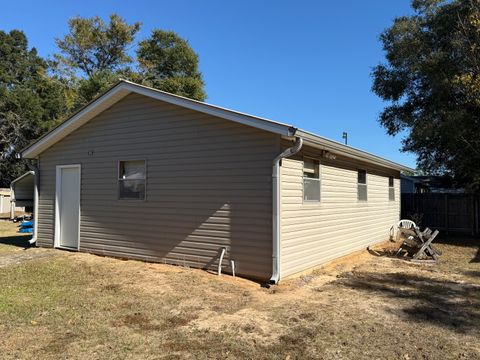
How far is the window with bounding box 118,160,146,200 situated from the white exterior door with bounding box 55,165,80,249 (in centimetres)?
158

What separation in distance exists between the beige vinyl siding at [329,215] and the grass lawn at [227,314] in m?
0.57

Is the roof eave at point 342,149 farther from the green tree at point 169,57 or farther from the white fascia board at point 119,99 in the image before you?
the green tree at point 169,57

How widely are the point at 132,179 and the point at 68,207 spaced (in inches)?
98.9

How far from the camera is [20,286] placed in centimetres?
702

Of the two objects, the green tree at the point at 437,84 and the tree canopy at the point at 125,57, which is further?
the tree canopy at the point at 125,57

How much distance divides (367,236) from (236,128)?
256 inches

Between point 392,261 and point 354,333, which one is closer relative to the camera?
point 354,333

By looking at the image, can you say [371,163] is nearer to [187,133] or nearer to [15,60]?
[187,133]

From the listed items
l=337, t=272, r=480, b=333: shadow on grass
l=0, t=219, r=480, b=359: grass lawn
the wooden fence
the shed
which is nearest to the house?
l=0, t=219, r=480, b=359: grass lawn

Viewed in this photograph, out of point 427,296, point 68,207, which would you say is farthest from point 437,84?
point 68,207

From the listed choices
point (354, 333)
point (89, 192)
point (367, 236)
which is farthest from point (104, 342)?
point (367, 236)

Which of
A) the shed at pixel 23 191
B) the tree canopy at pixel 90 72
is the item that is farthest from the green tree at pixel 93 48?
the shed at pixel 23 191

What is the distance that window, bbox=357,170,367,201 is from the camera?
1178 cm

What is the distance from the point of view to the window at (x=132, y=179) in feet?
31.1
